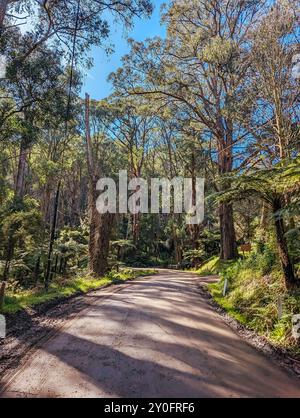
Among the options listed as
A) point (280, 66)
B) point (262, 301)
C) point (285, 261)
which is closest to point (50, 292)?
point (262, 301)

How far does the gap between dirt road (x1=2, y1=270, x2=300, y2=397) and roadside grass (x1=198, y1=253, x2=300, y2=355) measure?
0.53m

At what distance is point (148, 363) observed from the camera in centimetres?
386

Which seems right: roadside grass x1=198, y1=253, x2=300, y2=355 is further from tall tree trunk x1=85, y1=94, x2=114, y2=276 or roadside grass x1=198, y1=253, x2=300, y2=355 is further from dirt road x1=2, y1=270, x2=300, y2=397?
tall tree trunk x1=85, y1=94, x2=114, y2=276

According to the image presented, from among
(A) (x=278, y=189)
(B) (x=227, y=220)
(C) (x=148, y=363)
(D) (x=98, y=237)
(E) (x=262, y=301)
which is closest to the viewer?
(C) (x=148, y=363)

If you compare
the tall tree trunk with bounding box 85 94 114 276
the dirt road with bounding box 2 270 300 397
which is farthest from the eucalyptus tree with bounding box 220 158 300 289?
the tall tree trunk with bounding box 85 94 114 276

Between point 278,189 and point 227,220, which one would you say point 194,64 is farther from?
point 278,189

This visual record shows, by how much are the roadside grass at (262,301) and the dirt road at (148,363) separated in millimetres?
529

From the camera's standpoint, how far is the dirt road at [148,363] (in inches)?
128

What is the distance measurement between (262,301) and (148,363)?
10.5ft

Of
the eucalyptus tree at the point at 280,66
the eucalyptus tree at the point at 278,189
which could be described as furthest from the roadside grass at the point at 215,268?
the eucalyptus tree at the point at 278,189

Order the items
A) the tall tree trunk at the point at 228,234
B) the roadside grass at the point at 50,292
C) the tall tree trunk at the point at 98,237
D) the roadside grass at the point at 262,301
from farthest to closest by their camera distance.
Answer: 1. the tall tree trunk at the point at 228,234
2. the tall tree trunk at the point at 98,237
3. the roadside grass at the point at 50,292
4. the roadside grass at the point at 262,301

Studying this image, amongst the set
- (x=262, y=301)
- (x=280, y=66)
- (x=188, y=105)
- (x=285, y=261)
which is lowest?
(x=262, y=301)

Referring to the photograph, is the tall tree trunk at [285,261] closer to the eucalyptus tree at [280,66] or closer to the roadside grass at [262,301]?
the roadside grass at [262,301]

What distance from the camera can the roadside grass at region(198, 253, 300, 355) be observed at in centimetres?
491
